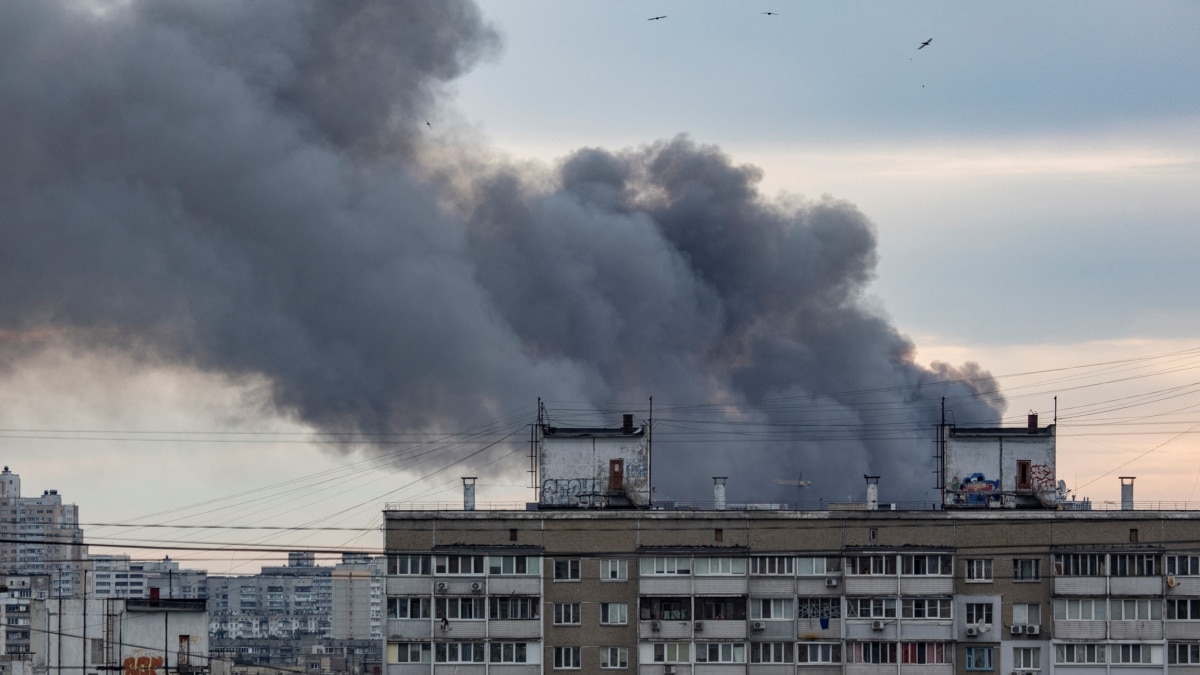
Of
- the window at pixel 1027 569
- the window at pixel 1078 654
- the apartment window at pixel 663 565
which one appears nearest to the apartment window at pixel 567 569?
the apartment window at pixel 663 565

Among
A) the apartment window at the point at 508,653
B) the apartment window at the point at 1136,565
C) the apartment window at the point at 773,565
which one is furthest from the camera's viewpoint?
the apartment window at the point at 1136,565

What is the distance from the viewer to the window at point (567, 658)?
92438mm

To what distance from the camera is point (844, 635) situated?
308ft

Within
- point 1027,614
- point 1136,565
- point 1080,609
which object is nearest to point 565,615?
point 1027,614

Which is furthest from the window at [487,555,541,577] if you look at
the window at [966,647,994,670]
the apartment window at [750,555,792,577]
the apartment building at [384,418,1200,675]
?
the window at [966,647,994,670]

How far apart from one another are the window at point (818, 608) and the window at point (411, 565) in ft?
58.5

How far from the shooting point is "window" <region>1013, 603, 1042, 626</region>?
94125 millimetres

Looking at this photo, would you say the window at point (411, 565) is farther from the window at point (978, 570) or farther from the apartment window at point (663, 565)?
the window at point (978, 570)

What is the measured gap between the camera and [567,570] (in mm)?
93438

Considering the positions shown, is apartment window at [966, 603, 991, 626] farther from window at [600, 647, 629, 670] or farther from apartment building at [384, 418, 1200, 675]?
window at [600, 647, 629, 670]

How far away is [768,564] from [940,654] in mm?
9180

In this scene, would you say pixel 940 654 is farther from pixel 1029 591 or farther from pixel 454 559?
pixel 454 559

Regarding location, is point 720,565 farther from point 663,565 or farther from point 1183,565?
point 1183,565

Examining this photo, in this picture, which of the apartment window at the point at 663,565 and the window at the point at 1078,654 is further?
the window at the point at 1078,654
